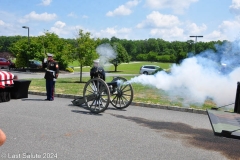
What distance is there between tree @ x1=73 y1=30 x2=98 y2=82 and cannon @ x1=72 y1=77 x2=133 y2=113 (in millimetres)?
10337

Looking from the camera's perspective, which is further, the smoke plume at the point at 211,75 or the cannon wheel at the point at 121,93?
the cannon wheel at the point at 121,93

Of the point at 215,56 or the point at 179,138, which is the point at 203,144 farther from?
the point at 215,56

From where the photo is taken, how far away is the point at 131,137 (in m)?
5.95

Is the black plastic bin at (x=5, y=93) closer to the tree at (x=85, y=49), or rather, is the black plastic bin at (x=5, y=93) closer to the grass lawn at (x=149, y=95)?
the grass lawn at (x=149, y=95)

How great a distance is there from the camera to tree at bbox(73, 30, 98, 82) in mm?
19375

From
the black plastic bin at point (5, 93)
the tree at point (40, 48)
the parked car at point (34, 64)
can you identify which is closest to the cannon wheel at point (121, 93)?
the black plastic bin at point (5, 93)

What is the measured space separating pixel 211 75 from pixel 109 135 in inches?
172

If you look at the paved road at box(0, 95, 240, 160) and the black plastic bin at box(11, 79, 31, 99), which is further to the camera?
the black plastic bin at box(11, 79, 31, 99)

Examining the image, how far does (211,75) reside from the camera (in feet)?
28.8

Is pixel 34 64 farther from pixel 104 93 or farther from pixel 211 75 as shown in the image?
pixel 211 75

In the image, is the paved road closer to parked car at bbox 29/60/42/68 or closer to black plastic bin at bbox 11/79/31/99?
black plastic bin at bbox 11/79/31/99

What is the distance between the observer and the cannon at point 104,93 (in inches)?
318

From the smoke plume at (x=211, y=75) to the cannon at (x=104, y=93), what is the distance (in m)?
0.39

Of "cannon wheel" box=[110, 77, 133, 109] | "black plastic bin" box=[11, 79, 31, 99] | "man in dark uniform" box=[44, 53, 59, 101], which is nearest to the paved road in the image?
"cannon wheel" box=[110, 77, 133, 109]
